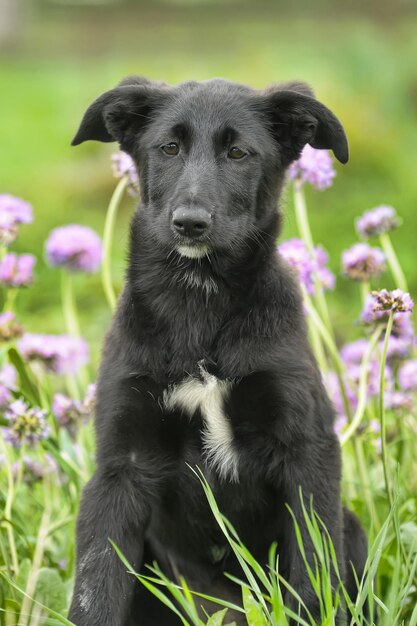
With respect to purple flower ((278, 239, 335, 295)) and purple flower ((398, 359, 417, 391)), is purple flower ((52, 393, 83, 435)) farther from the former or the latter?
purple flower ((398, 359, 417, 391))

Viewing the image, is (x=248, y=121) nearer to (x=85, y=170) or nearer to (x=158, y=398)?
(x=158, y=398)

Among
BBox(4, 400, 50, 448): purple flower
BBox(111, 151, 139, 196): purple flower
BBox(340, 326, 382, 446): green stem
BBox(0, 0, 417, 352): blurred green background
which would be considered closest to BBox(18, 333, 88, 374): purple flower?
BBox(4, 400, 50, 448): purple flower

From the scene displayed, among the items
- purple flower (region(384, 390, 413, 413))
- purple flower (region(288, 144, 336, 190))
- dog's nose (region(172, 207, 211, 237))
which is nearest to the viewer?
dog's nose (region(172, 207, 211, 237))

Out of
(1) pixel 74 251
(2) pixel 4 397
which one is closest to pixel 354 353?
(1) pixel 74 251

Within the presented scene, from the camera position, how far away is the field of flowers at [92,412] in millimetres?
3289

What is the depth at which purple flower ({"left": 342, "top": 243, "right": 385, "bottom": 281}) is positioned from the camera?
3.84 m

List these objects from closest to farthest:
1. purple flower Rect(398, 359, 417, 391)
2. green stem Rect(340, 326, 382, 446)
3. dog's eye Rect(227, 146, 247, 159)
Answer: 1. dog's eye Rect(227, 146, 247, 159)
2. green stem Rect(340, 326, 382, 446)
3. purple flower Rect(398, 359, 417, 391)

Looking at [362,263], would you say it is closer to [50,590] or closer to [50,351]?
[50,351]

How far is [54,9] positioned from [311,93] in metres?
13.2

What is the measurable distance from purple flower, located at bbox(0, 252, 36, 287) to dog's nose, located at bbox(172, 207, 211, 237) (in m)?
1.05

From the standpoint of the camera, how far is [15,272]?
152 inches

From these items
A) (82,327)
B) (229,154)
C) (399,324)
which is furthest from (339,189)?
(229,154)

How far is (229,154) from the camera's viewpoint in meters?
3.15

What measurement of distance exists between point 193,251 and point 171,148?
12.4 inches
